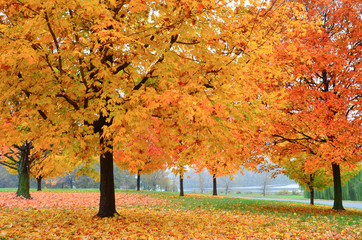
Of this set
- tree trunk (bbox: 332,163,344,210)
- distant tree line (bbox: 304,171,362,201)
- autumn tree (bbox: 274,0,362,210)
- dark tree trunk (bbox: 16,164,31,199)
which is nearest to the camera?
autumn tree (bbox: 274,0,362,210)

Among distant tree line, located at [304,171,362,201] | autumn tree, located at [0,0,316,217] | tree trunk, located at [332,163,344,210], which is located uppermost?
autumn tree, located at [0,0,316,217]

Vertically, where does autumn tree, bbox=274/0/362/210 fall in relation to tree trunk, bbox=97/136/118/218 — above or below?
above

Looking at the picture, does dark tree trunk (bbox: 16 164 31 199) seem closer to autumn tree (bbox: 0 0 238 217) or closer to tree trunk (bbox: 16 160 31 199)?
tree trunk (bbox: 16 160 31 199)

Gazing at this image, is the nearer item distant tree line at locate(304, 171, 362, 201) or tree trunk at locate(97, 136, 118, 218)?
tree trunk at locate(97, 136, 118, 218)

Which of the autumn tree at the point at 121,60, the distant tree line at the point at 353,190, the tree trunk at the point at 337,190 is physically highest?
the autumn tree at the point at 121,60

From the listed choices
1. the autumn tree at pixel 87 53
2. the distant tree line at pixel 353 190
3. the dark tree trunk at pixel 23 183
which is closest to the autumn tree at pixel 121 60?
the autumn tree at pixel 87 53

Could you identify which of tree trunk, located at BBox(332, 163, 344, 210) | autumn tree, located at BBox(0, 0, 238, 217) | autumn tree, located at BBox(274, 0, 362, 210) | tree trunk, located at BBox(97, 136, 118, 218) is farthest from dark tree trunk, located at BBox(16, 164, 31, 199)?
tree trunk, located at BBox(332, 163, 344, 210)

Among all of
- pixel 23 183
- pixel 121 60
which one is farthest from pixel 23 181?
pixel 121 60

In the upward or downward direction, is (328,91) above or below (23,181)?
above

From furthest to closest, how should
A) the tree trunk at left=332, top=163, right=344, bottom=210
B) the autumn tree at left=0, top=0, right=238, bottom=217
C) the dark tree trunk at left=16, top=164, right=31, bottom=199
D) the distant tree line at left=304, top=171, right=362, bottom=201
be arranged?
the distant tree line at left=304, top=171, right=362, bottom=201 → the dark tree trunk at left=16, top=164, right=31, bottom=199 → the tree trunk at left=332, top=163, right=344, bottom=210 → the autumn tree at left=0, top=0, right=238, bottom=217

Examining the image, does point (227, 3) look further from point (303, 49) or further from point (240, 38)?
point (303, 49)

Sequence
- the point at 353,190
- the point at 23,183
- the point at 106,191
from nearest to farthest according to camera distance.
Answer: the point at 106,191 → the point at 23,183 → the point at 353,190

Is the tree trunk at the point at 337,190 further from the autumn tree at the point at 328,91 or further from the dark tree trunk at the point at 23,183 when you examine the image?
the dark tree trunk at the point at 23,183

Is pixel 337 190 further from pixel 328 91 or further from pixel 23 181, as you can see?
pixel 23 181
